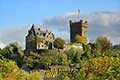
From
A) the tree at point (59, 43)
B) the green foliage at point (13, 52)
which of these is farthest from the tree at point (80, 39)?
the green foliage at point (13, 52)

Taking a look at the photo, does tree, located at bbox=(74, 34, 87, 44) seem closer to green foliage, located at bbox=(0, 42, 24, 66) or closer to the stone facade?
the stone facade

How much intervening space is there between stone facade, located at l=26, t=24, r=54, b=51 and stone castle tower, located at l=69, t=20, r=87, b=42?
418 inches

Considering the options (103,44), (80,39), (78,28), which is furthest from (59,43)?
(78,28)

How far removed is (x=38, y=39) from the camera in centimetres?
14450

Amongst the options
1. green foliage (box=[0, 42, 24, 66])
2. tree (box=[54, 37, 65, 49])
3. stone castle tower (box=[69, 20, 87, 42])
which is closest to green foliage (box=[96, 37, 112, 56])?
tree (box=[54, 37, 65, 49])

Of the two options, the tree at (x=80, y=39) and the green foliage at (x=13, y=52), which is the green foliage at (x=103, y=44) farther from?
the green foliage at (x=13, y=52)

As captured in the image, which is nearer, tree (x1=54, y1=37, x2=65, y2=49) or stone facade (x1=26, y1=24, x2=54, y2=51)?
tree (x1=54, y1=37, x2=65, y2=49)

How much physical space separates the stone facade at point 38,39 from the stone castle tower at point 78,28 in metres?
10.6

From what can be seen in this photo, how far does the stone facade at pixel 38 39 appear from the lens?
14050cm

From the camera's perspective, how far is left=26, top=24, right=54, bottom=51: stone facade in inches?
5531

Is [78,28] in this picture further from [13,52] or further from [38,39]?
[13,52]

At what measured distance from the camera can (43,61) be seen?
12088 centimetres

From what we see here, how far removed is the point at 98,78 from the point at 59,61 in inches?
3242

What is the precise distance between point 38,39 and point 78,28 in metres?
21.5
